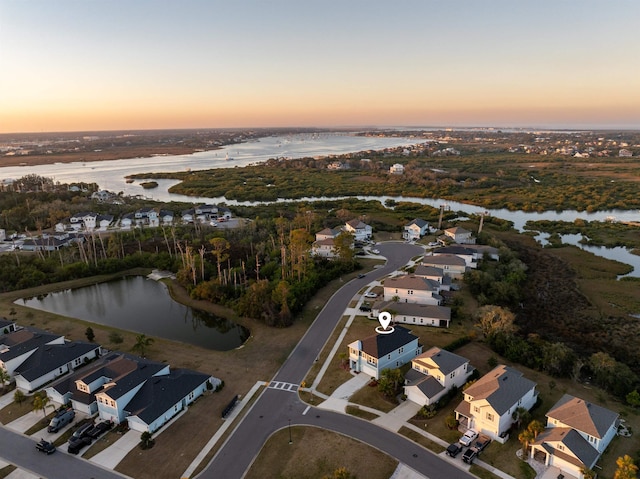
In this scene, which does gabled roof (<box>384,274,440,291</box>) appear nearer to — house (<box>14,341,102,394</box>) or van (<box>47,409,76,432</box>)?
house (<box>14,341,102,394</box>)

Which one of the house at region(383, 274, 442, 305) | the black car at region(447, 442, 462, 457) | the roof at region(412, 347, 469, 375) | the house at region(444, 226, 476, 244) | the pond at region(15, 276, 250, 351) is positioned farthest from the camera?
the house at region(444, 226, 476, 244)

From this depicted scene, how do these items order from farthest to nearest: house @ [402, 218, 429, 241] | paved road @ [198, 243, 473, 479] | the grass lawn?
1. house @ [402, 218, 429, 241]
2. paved road @ [198, 243, 473, 479]
3. the grass lawn

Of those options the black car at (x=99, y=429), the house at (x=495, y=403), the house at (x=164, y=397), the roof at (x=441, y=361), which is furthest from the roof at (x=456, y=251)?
the black car at (x=99, y=429)

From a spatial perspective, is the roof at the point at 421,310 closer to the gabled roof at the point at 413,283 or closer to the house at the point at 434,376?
the gabled roof at the point at 413,283

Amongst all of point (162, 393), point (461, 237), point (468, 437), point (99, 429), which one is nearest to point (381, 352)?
point (468, 437)

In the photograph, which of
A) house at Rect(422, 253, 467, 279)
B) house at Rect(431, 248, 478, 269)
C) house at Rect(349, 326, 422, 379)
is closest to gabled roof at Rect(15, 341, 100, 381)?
house at Rect(349, 326, 422, 379)

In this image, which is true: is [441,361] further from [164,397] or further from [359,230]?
[359,230]
